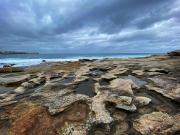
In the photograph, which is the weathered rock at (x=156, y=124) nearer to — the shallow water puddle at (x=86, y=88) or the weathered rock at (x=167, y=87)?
the weathered rock at (x=167, y=87)

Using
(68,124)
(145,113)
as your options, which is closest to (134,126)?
(145,113)

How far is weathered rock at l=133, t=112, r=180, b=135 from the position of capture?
3.95m

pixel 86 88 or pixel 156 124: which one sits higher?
pixel 86 88

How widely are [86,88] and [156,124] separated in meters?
3.22

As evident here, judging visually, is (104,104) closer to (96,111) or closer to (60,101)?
(96,111)

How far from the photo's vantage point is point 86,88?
7047 millimetres

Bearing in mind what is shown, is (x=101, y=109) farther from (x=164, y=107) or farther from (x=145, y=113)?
(x=164, y=107)

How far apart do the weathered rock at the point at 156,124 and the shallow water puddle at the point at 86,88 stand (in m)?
1.99

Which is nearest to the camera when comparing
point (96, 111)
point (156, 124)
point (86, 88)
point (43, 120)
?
point (156, 124)

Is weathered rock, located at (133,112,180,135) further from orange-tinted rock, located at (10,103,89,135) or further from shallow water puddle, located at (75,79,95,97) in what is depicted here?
shallow water puddle, located at (75,79,95,97)

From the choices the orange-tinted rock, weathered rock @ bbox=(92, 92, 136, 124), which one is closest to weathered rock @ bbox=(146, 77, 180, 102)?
weathered rock @ bbox=(92, 92, 136, 124)

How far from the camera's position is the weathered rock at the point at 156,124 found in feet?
12.9

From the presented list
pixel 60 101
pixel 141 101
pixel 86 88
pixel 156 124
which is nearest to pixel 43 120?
pixel 60 101

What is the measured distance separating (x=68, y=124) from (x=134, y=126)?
1.26 meters
